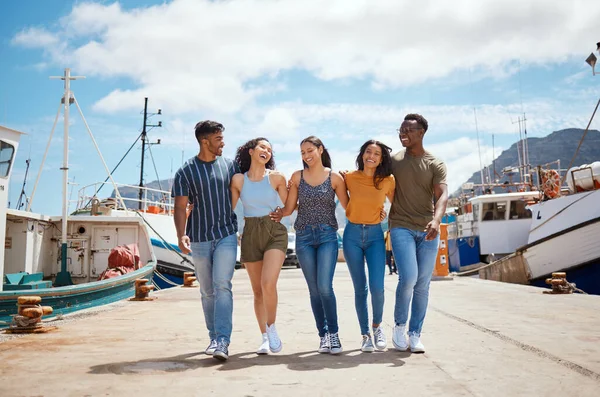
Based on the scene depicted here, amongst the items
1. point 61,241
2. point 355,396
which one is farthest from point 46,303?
point 355,396

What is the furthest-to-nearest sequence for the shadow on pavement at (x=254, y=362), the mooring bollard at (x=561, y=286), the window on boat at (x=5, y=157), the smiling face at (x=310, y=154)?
the window on boat at (x=5, y=157) < the mooring bollard at (x=561, y=286) < the smiling face at (x=310, y=154) < the shadow on pavement at (x=254, y=362)

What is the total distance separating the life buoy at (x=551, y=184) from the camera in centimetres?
1806

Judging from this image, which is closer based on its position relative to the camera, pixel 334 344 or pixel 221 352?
pixel 221 352

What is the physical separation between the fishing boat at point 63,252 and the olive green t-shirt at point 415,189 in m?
6.95

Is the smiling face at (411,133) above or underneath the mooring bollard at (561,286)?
above

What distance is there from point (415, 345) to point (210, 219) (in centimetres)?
186

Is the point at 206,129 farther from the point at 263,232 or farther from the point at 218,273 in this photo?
the point at 218,273

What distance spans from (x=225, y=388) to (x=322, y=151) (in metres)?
2.13

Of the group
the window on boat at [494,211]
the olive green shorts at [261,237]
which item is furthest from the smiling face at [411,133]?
the window on boat at [494,211]

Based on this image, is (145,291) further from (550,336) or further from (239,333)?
(550,336)

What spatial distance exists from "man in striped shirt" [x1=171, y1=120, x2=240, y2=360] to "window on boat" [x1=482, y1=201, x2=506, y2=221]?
1989 cm

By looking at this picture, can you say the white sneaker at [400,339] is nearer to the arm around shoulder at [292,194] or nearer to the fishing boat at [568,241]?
the arm around shoulder at [292,194]

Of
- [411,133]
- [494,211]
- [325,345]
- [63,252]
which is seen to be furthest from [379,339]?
[494,211]

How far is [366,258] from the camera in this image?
440 cm
